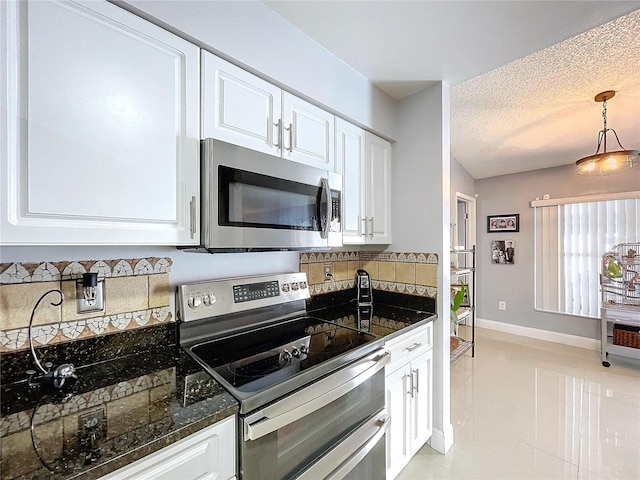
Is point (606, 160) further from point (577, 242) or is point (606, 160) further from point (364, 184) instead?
point (577, 242)

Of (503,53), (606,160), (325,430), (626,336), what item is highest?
(503,53)

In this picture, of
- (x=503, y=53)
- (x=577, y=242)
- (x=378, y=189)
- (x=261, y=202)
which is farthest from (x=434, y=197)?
(x=577, y=242)

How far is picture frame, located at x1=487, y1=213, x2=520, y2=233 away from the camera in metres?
4.10

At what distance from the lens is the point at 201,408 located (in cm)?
80

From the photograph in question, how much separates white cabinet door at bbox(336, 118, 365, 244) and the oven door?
72 cm

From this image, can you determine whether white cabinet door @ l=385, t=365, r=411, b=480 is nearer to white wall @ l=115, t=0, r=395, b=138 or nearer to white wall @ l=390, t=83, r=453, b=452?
white wall @ l=390, t=83, r=453, b=452

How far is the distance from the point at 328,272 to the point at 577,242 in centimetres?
365

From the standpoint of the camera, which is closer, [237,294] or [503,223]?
[237,294]

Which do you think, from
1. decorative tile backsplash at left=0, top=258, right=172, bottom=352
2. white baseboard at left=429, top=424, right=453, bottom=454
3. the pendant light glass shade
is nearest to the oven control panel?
decorative tile backsplash at left=0, top=258, right=172, bottom=352

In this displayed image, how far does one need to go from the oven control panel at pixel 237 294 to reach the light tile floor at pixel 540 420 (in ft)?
4.17

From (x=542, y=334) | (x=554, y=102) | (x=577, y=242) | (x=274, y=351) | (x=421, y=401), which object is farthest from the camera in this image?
(x=542, y=334)

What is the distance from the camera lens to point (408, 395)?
162 centimetres

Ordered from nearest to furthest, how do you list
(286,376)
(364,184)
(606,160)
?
(286,376), (364,184), (606,160)

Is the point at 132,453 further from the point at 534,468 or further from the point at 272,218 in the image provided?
the point at 534,468
